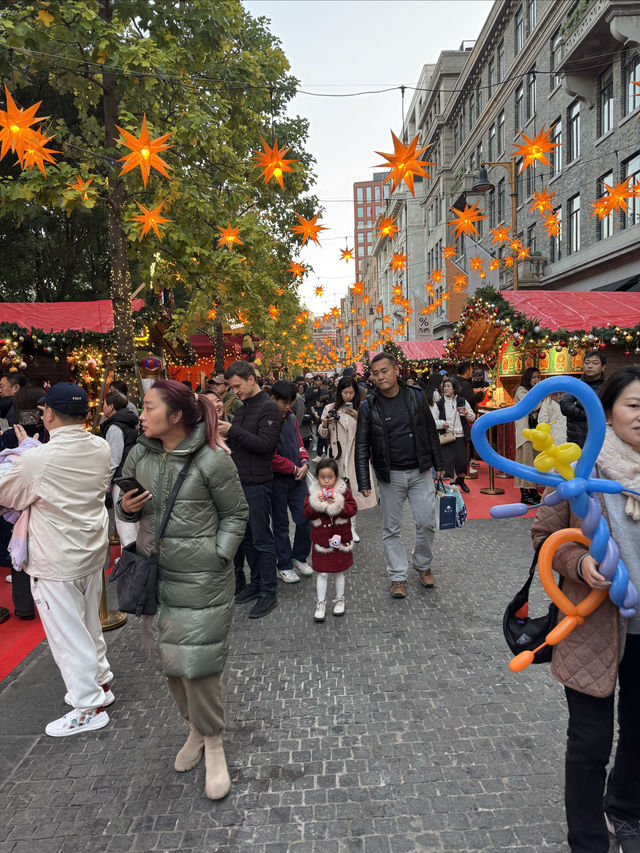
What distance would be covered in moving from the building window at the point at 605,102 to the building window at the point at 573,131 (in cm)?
152

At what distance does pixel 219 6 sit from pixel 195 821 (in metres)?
10.1

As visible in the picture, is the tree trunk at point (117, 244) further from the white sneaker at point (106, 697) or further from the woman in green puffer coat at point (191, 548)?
the woman in green puffer coat at point (191, 548)

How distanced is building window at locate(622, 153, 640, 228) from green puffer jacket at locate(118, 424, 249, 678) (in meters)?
17.5

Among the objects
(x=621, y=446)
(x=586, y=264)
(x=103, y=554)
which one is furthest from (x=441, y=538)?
(x=586, y=264)

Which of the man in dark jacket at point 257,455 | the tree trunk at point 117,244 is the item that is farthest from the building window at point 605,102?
the man in dark jacket at point 257,455

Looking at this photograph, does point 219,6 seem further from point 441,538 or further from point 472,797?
point 472,797

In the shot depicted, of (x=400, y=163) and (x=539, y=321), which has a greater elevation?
(x=400, y=163)

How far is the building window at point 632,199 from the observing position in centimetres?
1584

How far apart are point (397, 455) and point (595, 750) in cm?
311

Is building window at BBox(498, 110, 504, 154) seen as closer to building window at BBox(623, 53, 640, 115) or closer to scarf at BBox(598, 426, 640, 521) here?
building window at BBox(623, 53, 640, 115)

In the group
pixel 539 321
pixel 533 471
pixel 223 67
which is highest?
pixel 223 67

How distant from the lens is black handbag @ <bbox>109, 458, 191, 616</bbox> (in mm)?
2582

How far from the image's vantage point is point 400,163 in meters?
6.73

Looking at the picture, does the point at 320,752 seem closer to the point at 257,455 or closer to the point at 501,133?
the point at 257,455
